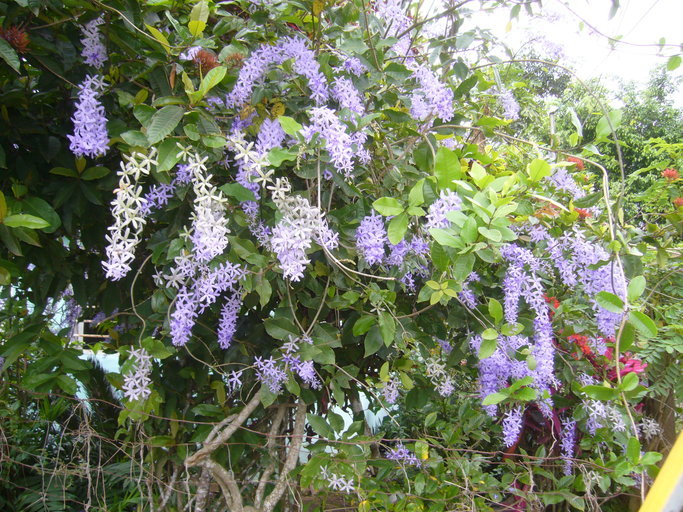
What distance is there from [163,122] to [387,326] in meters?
0.68

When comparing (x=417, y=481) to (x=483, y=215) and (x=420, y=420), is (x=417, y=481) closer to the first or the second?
(x=483, y=215)

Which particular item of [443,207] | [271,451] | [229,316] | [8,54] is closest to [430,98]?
[443,207]

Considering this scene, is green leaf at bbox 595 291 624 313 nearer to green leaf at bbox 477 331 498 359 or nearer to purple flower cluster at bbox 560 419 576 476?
green leaf at bbox 477 331 498 359

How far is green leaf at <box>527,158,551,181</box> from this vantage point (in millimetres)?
1205

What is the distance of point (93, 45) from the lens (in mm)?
1200

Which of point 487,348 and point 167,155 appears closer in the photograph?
point 167,155

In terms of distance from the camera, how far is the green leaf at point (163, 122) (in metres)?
0.94

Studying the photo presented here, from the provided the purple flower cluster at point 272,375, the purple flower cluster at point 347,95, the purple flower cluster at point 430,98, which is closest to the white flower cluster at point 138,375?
the purple flower cluster at point 272,375

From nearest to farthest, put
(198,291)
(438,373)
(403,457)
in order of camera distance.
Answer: (198,291) < (438,373) < (403,457)

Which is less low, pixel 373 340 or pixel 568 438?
pixel 373 340

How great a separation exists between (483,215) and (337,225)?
0.38m

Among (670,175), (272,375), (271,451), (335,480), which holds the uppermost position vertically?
→ (670,175)

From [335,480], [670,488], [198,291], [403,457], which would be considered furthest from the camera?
[403,457]

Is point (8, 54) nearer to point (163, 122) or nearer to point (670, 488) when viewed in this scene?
point (163, 122)
